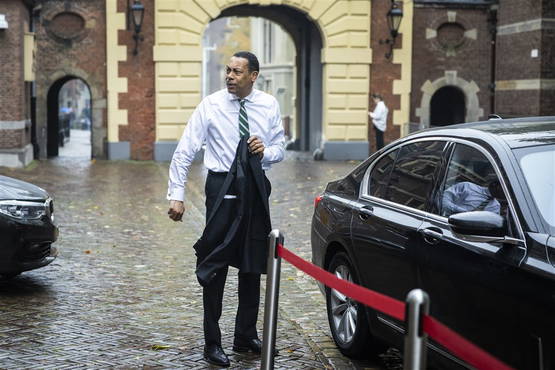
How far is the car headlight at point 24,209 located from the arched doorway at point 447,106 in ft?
68.3

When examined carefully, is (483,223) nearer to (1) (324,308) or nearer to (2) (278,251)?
(2) (278,251)

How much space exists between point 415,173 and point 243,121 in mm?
1226

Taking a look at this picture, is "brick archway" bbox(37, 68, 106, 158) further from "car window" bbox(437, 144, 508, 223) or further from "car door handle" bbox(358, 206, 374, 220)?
"car window" bbox(437, 144, 508, 223)

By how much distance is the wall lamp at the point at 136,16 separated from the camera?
80.3 feet

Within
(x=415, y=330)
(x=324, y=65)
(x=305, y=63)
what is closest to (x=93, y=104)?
(x=324, y=65)

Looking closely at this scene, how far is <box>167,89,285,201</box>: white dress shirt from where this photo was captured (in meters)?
6.18

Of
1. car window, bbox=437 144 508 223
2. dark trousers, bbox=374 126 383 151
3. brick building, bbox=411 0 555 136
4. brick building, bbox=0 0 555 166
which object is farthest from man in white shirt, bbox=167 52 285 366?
brick building, bbox=411 0 555 136

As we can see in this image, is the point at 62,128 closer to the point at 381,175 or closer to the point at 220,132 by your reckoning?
the point at 220,132

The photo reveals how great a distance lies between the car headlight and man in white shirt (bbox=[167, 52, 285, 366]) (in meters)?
2.48

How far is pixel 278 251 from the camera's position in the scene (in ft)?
17.6

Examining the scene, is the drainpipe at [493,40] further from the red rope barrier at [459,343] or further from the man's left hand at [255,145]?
the red rope barrier at [459,343]

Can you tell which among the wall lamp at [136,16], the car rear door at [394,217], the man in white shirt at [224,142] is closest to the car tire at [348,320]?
the car rear door at [394,217]

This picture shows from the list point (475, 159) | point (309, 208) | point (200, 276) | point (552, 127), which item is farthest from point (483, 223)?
point (309, 208)

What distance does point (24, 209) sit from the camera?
829 centimetres
